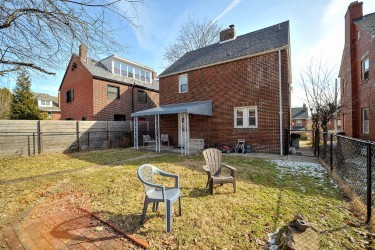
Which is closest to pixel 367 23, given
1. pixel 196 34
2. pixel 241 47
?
pixel 241 47

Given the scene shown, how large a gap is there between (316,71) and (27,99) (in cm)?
2799

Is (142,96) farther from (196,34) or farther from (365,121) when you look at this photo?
(365,121)

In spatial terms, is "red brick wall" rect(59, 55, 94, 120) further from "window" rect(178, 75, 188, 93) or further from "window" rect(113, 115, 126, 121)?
"window" rect(178, 75, 188, 93)

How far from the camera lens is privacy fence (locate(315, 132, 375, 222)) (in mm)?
3225

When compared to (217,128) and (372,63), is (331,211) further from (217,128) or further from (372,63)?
→ (372,63)

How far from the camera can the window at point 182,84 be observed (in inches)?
568

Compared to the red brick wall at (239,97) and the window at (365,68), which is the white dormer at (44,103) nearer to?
the red brick wall at (239,97)

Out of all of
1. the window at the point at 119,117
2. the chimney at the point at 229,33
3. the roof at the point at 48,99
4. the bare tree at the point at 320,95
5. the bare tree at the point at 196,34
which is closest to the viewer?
the bare tree at the point at 320,95

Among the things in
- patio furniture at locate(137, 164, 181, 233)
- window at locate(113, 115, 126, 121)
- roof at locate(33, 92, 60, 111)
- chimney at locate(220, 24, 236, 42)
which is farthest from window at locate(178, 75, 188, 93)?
roof at locate(33, 92, 60, 111)

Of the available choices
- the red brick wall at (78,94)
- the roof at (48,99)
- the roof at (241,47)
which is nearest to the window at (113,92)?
the red brick wall at (78,94)

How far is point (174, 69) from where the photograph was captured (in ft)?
50.8

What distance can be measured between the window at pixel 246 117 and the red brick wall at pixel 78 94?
40.7 feet

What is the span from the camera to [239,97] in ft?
38.7

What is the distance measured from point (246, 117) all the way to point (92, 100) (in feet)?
43.0
